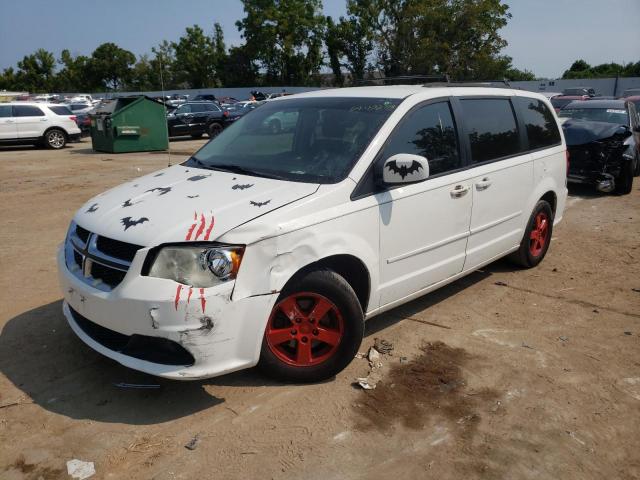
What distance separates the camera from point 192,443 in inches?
111

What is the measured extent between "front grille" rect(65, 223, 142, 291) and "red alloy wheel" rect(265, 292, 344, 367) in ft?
2.80

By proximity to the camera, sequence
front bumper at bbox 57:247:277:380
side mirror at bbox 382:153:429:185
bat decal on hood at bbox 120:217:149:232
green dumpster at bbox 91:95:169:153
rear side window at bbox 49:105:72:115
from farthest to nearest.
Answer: rear side window at bbox 49:105:72:115 < green dumpster at bbox 91:95:169:153 < side mirror at bbox 382:153:429:185 < bat decal on hood at bbox 120:217:149:232 < front bumper at bbox 57:247:277:380

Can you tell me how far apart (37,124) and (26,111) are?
1.67ft

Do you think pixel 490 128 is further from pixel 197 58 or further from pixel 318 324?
pixel 197 58

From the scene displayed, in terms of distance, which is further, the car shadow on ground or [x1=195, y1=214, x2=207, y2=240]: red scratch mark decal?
the car shadow on ground

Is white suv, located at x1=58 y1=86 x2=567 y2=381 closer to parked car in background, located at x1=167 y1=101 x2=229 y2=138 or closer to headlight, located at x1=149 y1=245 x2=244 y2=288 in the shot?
headlight, located at x1=149 y1=245 x2=244 y2=288

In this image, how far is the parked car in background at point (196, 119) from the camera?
21.8m

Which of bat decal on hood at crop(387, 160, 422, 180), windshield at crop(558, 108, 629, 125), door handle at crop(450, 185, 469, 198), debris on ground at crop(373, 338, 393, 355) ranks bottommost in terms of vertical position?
debris on ground at crop(373, 338, 393, 355)

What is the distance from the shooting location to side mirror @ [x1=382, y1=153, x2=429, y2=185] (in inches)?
132

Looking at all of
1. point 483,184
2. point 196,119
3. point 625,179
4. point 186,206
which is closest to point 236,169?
point 186,206

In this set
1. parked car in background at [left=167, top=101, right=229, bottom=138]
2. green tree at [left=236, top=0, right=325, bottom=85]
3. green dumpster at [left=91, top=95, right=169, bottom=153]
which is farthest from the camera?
green tree at [left=236, top=0, right=325, bottom=85]

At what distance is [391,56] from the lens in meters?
58.5

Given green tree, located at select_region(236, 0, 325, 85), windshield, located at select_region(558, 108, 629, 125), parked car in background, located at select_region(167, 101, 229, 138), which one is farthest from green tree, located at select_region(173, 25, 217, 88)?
windshield, located at select_region(558, 108, 629, 125)

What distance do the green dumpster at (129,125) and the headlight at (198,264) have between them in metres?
14.5
